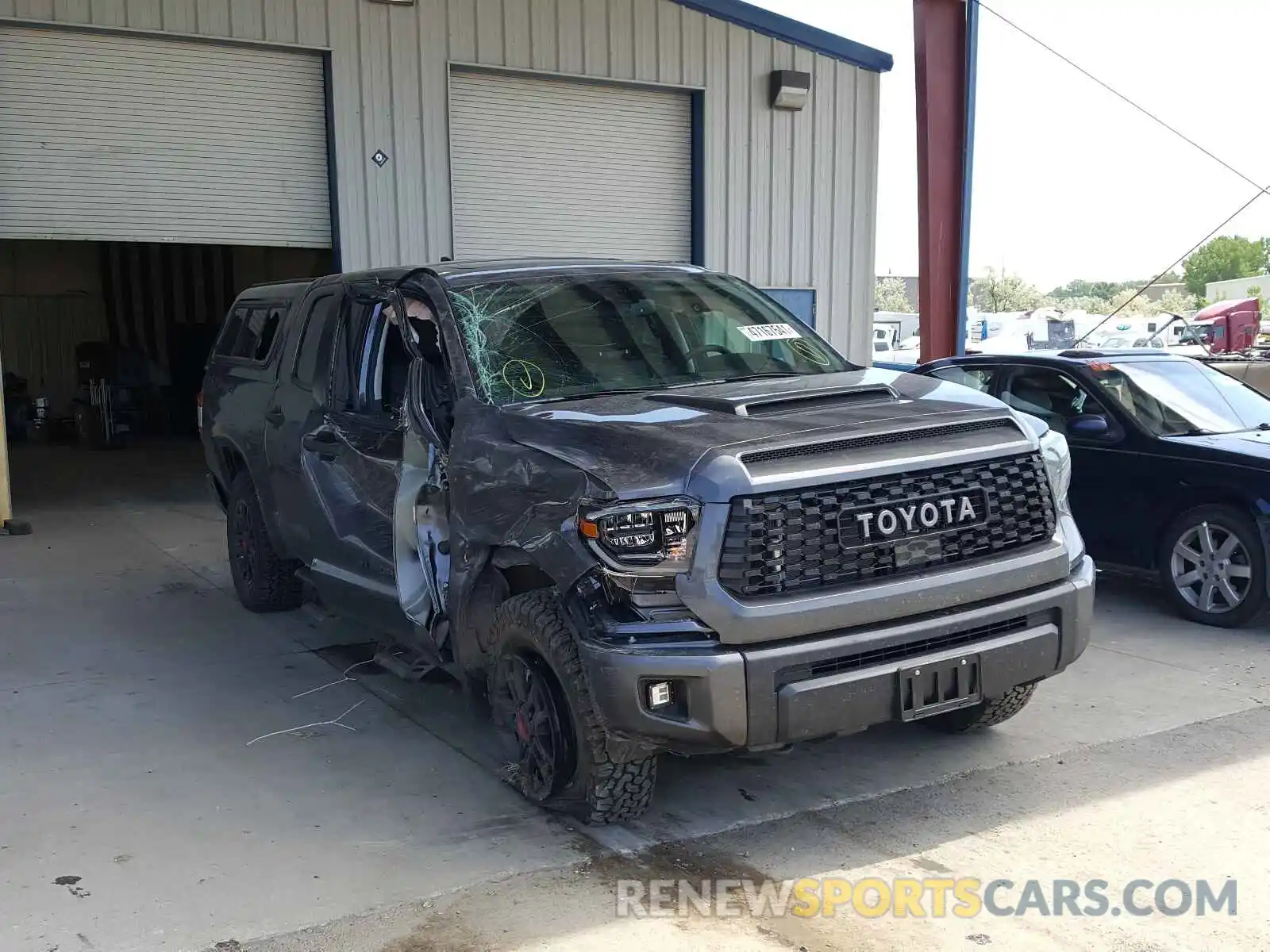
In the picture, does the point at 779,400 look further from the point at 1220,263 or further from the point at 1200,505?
the point at 1220,263

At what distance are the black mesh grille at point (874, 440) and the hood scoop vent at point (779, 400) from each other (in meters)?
0.30

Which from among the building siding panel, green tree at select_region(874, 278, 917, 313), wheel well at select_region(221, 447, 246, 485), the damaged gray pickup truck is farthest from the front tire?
green tree at select_region(874, 278, 917, 313)

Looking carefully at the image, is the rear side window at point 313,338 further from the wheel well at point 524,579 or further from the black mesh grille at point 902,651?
the black mesh grille at point 902,651

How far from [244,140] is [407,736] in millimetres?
7403

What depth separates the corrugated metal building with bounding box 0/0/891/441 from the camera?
1021 cm

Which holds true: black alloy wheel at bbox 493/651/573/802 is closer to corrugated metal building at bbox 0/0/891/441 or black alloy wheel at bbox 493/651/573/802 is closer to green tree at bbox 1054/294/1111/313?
corrugated metal building at bbox 0/0/891/441

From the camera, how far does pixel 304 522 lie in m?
6.09

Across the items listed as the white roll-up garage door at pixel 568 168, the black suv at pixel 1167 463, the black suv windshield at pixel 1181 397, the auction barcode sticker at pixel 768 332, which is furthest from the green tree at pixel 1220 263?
the auction barcode sticker at pixel 768 332

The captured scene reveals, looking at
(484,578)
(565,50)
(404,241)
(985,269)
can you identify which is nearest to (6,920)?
(484,578)

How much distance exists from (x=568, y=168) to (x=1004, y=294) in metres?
78.2

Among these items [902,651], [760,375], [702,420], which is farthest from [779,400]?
[902,651]

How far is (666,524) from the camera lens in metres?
3.70

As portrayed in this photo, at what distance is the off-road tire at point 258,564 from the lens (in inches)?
280

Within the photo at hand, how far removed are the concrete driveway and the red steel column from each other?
6899mm
